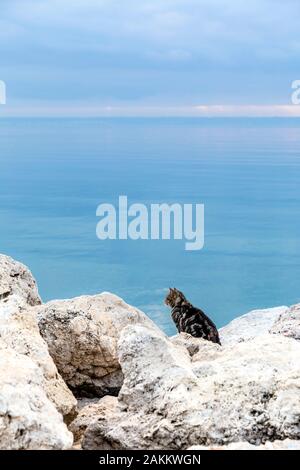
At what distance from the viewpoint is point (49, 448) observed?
2.79 metres

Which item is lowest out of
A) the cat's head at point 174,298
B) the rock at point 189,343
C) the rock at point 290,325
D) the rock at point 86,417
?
the rock at point 86,417

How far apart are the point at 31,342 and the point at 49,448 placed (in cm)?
104

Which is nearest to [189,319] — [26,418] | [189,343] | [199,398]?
[189,343]

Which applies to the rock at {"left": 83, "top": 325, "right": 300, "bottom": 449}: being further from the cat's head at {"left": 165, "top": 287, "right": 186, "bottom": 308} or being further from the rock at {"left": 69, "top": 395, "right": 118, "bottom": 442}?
the cat's head at {"left": 165, "top": 287, "right": 186, "bottom": 308}

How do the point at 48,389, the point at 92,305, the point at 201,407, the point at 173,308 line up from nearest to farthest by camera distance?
the point at 201,407 < the point at 48,389 < the point at 92,305 < the point at 173,308

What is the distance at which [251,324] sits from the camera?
386 inches

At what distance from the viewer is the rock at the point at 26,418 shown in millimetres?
2807

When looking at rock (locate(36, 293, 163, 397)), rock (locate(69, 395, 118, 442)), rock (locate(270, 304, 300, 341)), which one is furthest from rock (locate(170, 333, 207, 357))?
rock (locate(69, 395, 118, 442))

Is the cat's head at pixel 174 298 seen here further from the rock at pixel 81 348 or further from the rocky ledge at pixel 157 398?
the rocky ledge at pixel 157 398

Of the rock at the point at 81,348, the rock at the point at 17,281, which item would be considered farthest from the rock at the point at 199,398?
the rock at the point at 17,281

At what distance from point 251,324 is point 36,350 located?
6359mm

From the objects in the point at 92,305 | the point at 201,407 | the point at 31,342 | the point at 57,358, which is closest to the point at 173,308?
the point at 92,305

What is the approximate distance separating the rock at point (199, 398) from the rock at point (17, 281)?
2277 millimetres
